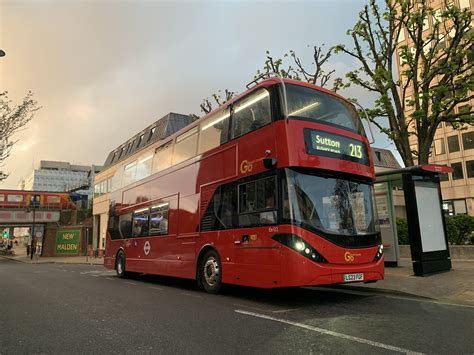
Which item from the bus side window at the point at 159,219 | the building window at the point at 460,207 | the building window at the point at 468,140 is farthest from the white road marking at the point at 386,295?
the building window at the point at 468,140

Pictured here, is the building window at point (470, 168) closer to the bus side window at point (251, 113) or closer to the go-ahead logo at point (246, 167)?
the bus side window at point (251, 113)

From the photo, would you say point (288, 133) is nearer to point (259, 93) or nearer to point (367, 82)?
point (259, 93)

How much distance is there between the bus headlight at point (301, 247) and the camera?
23.6 ft

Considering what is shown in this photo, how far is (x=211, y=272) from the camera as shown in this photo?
961 cm

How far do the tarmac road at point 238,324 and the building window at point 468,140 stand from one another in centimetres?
4472

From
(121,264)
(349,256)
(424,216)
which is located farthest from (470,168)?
(349,256)

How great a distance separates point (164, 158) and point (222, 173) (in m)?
3.98

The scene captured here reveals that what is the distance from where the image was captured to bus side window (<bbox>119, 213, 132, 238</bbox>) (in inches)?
578

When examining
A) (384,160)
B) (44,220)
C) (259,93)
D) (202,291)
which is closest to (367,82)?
(259,93)

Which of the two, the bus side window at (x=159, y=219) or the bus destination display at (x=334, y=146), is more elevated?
the bus destination display at (x=334, y=146)

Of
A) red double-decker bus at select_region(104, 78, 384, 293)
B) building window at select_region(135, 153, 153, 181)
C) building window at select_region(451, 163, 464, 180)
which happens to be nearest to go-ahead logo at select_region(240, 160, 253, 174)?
red double-decker bus at select_region(104, 78, 384, 293)

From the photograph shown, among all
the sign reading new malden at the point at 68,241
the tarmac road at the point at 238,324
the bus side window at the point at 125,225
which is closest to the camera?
the tarmac road at the point at 238,324

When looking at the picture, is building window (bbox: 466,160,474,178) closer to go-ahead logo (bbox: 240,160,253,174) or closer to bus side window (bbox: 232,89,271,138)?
bus side window (bbox: 232,89,271,138)

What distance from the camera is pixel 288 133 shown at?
25.3 ft
